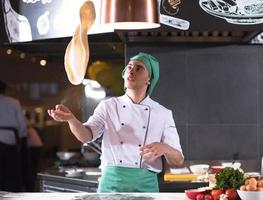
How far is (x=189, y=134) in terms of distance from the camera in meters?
4.96

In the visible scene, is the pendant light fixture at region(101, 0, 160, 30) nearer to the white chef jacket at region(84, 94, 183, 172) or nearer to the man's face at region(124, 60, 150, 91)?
the man's face at region(124, 60, 150, 91)

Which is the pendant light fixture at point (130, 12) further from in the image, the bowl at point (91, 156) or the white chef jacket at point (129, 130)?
the bowl at point (91, 156)

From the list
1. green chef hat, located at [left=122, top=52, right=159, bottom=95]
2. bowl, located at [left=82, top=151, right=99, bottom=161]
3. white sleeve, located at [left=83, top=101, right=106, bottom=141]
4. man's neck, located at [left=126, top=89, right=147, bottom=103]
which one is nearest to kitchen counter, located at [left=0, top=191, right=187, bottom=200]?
white sleeve, located at [left=83, top=101, right=106, bottom=141]

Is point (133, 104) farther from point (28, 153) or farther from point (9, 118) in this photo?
point (28, 153)

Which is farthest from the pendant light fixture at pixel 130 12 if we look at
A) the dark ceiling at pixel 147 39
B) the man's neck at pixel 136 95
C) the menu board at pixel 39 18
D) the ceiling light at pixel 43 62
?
the ceiling light at pixel 43 62

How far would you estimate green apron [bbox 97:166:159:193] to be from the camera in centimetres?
306

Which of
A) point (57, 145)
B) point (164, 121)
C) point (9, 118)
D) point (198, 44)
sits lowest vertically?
point (57, 145)

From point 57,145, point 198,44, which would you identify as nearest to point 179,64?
point 198,44

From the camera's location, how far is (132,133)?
316 centimetres

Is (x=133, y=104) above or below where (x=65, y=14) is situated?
below

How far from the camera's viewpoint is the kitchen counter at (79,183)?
4.12m

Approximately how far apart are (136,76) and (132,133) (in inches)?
12.3

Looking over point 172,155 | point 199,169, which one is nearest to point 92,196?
point 172,155

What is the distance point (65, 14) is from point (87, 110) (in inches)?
54.9
